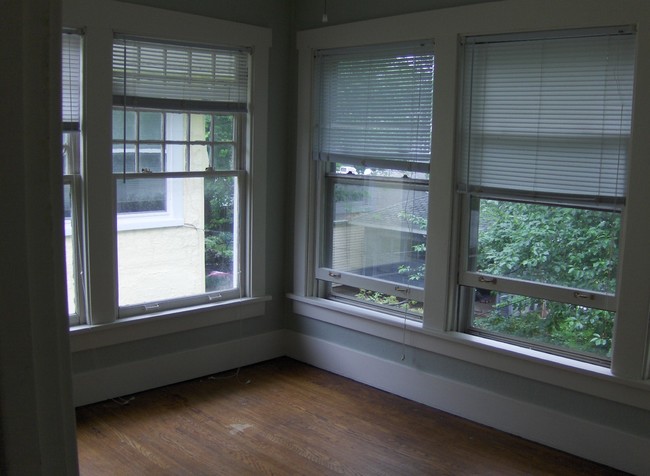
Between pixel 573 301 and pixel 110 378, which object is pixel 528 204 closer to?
pixel 573 301

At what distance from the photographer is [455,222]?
3.85 metres

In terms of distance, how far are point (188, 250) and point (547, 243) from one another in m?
2.20

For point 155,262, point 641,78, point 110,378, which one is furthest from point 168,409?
point 641,78

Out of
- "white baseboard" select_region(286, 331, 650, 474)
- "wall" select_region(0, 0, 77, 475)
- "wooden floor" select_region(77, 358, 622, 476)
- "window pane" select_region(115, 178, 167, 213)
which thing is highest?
"wall" select_region(0, 0, 77, 475)

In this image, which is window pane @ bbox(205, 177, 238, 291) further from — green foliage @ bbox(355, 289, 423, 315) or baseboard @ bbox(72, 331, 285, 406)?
green foliage @ bbox(355, 289, 423, 315)

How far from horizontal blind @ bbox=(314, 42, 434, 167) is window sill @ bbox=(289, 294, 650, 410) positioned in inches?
39.7

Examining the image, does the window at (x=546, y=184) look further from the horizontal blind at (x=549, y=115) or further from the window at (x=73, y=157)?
the window at (x=73, y=157)

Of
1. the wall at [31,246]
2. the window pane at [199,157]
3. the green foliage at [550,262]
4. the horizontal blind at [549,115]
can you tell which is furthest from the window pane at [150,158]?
the wall at [31,246]

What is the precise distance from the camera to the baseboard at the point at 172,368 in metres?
3.96

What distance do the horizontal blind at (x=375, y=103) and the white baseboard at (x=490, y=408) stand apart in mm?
1312

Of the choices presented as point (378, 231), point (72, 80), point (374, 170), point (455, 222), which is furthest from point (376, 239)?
point (72, 80)

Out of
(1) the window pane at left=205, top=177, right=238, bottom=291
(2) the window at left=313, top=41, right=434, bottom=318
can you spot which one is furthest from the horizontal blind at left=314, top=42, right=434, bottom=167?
(1) the window pane at left=205, top=177, right=238, bottom=291

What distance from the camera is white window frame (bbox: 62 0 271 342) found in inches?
145

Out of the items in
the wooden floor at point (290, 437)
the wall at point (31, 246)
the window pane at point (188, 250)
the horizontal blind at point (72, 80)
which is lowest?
the wooden floor at point (290, 437)
